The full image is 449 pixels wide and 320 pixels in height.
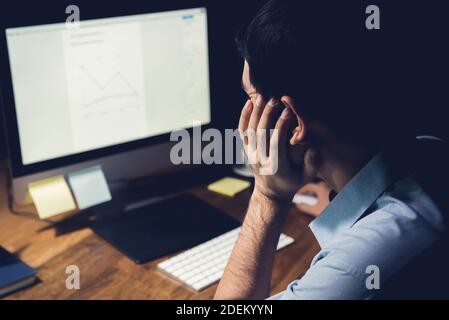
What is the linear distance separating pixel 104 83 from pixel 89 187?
0.27 m

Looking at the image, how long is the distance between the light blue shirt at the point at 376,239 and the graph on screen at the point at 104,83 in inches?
29.9

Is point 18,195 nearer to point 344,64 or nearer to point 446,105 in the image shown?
point 344,64

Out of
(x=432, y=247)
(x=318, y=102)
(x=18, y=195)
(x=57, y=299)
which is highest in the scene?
(x=318, y=102)

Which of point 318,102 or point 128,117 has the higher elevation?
point 318,102

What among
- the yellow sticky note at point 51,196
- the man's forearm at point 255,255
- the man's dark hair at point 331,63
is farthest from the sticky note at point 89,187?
the man's dark hair at point 331,63

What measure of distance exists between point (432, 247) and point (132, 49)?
36.7 inches

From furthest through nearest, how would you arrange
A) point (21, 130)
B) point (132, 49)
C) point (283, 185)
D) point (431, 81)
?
1. point (431, 81)
2. point (132, 49)
3. point (21, 130)
4. point (283, 185)

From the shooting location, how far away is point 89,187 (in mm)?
1572

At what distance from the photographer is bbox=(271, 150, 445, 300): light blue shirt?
0.85 metres

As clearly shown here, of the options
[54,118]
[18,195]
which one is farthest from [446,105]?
[18,195]

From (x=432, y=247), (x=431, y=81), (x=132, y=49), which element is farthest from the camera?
(x=431, y=81)

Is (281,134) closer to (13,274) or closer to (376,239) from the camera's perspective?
(376,239)

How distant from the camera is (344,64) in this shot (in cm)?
92

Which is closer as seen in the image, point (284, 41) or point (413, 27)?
point (284, 41)
